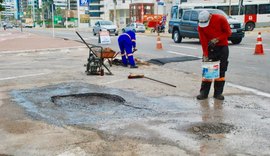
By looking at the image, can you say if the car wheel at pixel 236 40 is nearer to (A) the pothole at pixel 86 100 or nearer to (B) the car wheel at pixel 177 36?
(B) the car wheel at pixel 177 36

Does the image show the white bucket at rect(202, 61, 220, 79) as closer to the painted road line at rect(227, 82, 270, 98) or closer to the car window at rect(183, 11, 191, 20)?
the painted road line at rect(227, 82, 270, 98)

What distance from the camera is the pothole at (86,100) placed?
687cm

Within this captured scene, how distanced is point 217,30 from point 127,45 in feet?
14.9

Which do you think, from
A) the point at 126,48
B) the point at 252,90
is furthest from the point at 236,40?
the point at 252,90

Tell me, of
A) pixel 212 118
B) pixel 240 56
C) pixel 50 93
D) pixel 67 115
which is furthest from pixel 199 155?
pixel 240 56

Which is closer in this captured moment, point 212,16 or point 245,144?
point 245,144

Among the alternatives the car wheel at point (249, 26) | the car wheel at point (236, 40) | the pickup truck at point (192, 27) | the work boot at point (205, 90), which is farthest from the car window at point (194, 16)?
the car wheel at point (249, 26)

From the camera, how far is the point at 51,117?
5.82 meters

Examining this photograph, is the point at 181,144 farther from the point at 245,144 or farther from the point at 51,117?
the point at 51,117

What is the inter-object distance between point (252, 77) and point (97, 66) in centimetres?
395

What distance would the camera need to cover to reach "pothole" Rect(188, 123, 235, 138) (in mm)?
4859

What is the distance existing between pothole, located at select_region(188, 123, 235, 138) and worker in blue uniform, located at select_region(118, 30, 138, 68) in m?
6.17

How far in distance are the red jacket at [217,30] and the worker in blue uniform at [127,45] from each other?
14.2ft

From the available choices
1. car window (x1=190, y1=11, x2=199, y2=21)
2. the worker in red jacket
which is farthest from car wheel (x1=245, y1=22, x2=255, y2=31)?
the worker in red jacket
